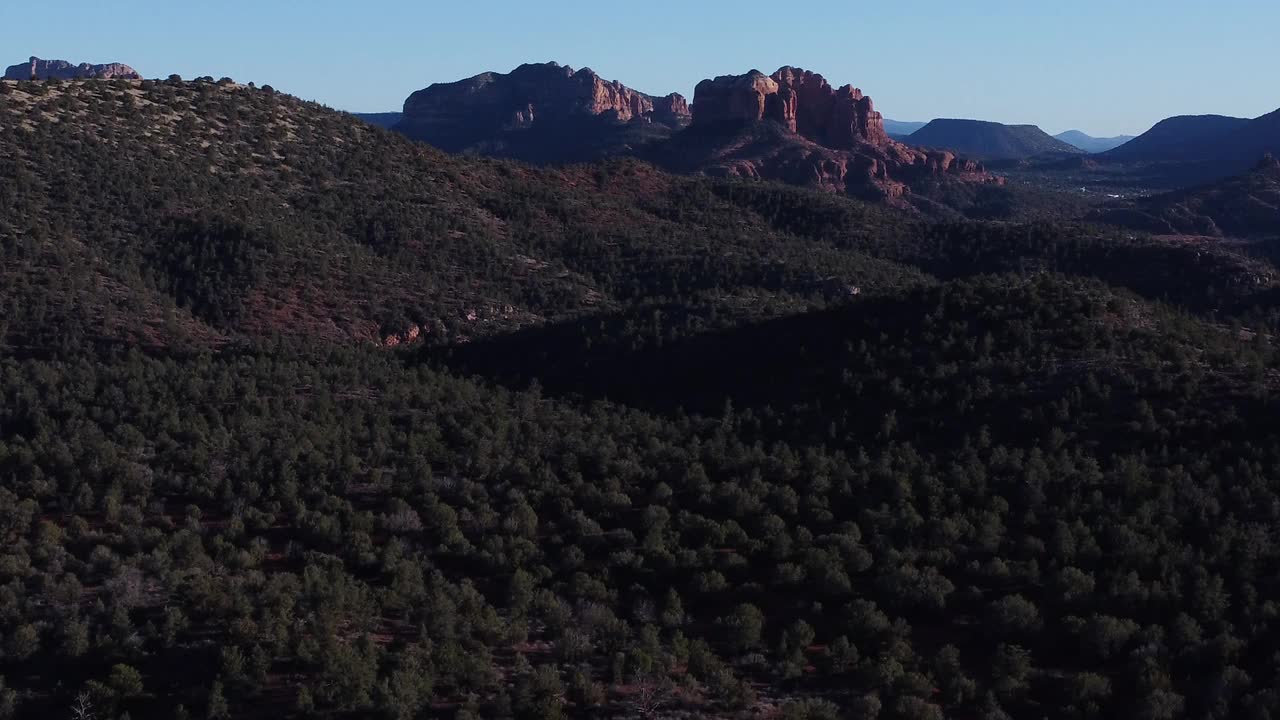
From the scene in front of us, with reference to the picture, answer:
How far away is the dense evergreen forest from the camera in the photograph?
14.6m

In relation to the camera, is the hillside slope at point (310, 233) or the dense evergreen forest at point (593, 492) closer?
the dense evergreen forest at point (593, 492)

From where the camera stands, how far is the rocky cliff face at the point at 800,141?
132m

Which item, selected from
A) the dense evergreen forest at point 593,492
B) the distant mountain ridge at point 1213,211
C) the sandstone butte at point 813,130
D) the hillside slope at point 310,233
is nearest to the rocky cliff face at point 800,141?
the sandstone butte at point 813,130

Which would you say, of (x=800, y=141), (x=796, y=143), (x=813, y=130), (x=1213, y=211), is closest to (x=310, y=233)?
(x=796, y=143)

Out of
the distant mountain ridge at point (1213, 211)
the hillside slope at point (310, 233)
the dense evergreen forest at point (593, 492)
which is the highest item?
the distant mountain ridge at point (1213, 211)

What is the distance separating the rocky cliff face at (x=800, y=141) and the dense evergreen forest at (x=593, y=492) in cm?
8733

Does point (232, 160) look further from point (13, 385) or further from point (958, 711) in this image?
point (958, 711)

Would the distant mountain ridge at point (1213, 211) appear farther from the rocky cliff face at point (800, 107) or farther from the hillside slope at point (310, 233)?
the hillside slope at point (310, 233)

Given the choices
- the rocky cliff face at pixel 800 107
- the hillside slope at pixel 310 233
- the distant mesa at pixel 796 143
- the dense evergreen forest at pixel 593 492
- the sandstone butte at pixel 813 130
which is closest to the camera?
the dense evergreen forest at pixel 593 492

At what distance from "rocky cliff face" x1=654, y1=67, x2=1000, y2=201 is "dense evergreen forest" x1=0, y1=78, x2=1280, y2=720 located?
87330 mm

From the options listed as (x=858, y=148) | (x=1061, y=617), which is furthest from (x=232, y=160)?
(x=858, y=148)

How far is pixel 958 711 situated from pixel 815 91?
145859 mm

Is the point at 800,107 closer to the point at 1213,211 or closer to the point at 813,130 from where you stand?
the point at 813,130

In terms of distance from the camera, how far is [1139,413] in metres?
26.2
